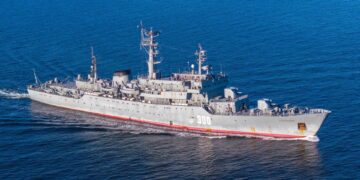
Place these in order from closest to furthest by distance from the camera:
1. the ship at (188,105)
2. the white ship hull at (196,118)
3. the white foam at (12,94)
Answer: the white ship hull at (196,118)
the ship at (188,105)
the white foam at (12,94)

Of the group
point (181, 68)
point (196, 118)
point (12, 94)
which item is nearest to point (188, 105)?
point (196, 118)

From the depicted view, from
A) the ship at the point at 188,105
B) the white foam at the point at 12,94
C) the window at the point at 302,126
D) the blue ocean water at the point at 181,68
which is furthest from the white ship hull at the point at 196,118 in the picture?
the white foam at the point at 12,94

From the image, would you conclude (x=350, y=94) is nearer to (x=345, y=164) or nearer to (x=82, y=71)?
(x=345, y=164)

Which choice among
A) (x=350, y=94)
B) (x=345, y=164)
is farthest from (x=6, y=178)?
(x=350, y=94)

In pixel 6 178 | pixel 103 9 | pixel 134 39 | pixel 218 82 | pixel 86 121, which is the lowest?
pixel 6 178

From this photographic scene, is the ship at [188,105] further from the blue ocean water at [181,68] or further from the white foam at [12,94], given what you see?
the white foam at [12,94]

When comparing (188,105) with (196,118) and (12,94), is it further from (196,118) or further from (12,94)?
(12,94)
